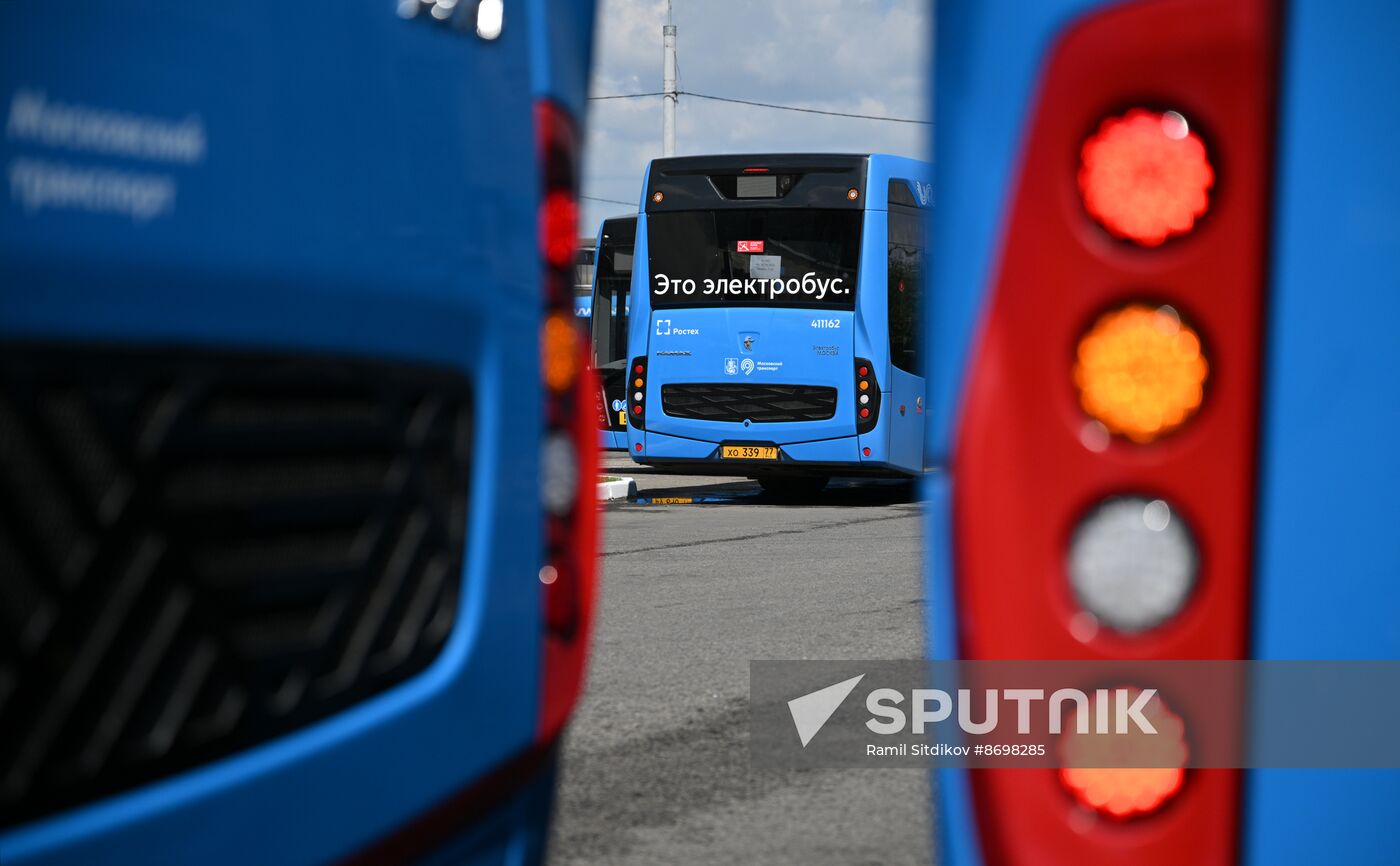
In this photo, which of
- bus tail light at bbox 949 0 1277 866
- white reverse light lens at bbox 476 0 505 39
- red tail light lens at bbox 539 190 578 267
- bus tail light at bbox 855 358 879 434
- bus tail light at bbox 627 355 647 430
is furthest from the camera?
bus tail light at bbox 627 355 647 430

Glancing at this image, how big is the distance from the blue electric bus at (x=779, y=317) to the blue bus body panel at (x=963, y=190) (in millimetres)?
14388

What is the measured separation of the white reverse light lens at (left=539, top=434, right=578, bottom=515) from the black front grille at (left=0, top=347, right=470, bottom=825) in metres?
0.16

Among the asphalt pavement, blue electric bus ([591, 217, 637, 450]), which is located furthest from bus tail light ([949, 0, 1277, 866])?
blue electric bus ([591, 217, 637, 450])

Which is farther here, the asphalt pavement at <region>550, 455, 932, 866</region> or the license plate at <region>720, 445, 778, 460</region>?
the license plate at <region>720, 445, 778, 460</region>

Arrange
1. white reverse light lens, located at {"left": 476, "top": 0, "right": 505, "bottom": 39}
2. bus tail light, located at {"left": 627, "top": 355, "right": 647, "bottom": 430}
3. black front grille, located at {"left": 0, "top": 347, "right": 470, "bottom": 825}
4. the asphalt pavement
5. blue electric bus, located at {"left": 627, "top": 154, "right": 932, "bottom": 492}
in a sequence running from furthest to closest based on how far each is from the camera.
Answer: bus tail light, located at {"left": 627, "top": 355, "right": 647, "bottom": 430}, blue electric bus, located at {"left": 627, "top": 154, "right": 932, "bottom": 492}, the asphalt pavement, white reverse light lens, located at {"left": 476, "top": 0, "right": 505, "bottom": 39}, black front grille, located at {"left": 0, "top": 347, "right": 470, "bottom": 825}

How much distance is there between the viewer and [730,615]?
7.86m

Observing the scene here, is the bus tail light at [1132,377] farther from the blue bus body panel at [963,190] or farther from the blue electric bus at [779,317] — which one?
the blue electric bus at [779,317]

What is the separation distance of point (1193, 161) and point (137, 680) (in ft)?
3.41

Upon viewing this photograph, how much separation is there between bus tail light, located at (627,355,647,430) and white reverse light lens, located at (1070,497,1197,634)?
15341 mm

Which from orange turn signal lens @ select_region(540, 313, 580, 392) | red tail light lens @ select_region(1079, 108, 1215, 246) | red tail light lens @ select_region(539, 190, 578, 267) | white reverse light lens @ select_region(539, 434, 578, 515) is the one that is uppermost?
red tail light lens @ select_region(1079, 108, 1215, 246)

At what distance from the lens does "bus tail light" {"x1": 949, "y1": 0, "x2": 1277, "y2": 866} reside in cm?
154

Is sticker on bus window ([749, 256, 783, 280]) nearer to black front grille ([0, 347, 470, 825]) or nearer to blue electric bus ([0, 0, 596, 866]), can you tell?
blue electric bus ([0, 0, 596, 866])

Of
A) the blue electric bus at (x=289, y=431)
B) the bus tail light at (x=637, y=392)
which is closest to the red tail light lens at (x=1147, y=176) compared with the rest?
the blue electric bus at (x=289, y=431)

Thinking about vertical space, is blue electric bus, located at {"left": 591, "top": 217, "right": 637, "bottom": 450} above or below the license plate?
above
